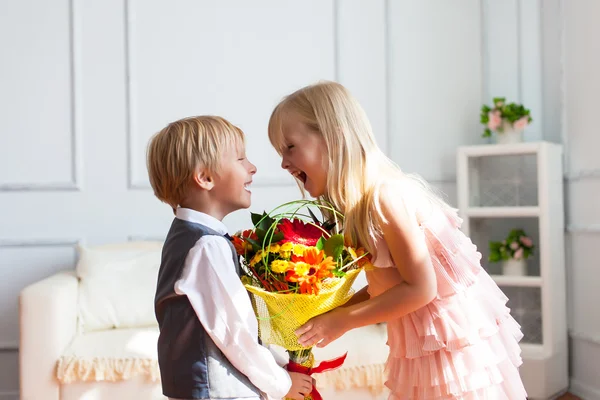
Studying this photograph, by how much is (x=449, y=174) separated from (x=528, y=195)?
0.52 m

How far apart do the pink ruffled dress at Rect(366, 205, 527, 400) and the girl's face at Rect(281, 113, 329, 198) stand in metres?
0.23

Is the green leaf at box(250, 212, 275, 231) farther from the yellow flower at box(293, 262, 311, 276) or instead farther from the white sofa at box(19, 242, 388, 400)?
the white sofa at box(19, 242, 388, 400)

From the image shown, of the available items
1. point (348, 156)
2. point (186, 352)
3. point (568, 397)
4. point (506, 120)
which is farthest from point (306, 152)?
point (568, 397)

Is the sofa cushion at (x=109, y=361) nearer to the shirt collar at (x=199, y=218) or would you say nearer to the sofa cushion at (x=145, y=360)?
the sofa cushion at (x=145, y=360)

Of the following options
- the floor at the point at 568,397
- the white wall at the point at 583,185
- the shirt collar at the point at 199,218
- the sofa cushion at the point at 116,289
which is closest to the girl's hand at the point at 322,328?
the shirt collar at the point at 199,218

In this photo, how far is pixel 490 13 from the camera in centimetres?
384

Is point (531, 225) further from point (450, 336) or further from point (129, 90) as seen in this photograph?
point (129, 90)

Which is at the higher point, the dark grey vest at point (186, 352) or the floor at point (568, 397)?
the dark grey vest at point (186, 352)

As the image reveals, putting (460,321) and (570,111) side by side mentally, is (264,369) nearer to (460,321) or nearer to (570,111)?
(460,321)

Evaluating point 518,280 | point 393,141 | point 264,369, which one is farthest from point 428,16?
point 264,369

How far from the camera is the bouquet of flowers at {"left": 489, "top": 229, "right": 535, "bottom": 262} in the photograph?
133 inches

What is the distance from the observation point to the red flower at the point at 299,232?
135 cm

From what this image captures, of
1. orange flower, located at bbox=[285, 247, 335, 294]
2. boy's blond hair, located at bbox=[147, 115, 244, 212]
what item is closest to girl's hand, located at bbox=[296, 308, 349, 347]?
orange flower, located at bbox=[285, 247, 335, 294]

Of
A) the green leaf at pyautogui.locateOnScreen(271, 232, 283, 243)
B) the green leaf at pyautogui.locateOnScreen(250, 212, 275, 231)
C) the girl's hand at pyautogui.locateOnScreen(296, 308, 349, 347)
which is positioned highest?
the green leaf at pyautogui.locateOnScreen(250, 212, 275, 231)
